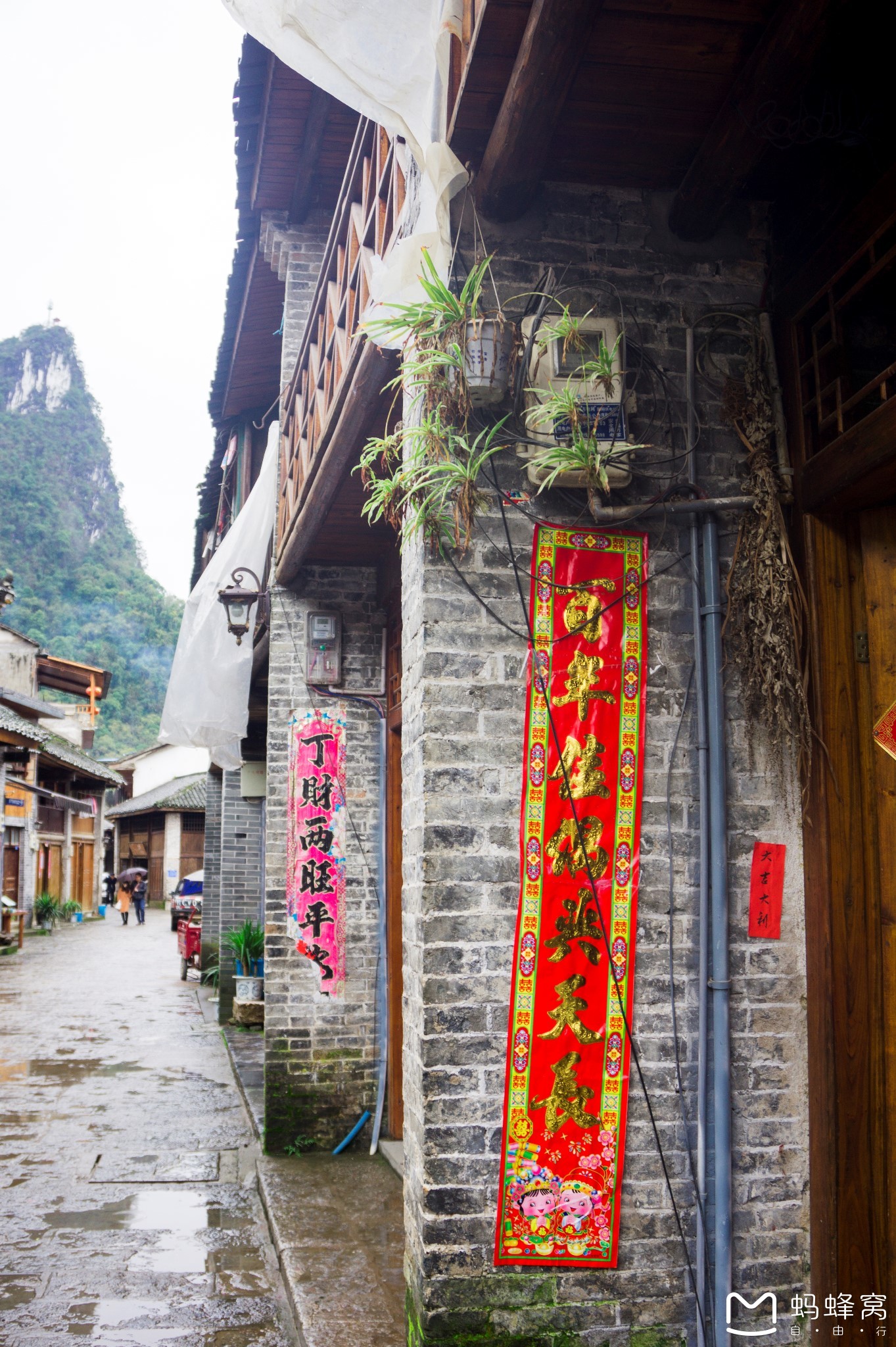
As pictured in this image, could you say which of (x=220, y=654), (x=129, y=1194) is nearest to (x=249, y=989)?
(x=220, y=654)

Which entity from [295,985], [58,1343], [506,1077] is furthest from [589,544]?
[295,985]

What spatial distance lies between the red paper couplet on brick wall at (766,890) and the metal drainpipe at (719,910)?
95 millimetres

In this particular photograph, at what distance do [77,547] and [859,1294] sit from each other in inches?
2926

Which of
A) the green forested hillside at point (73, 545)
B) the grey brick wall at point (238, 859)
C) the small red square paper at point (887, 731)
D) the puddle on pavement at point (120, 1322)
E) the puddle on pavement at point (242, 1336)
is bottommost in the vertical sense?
the puddle on pavement at point (242, 1336)

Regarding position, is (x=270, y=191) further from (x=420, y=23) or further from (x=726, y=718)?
(x=726, y=718)

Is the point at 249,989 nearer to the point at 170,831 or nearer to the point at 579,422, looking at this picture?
the point at 579,422

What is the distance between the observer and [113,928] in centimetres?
3197

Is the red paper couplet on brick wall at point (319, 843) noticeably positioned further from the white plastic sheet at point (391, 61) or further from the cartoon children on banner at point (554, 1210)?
the white plastic sheet at point (391, 61)

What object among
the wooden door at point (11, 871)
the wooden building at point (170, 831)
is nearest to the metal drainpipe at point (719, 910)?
the wooden door at point (11, 871)

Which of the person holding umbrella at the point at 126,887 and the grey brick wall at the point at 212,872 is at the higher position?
the grey brick wall at the point at 212,872

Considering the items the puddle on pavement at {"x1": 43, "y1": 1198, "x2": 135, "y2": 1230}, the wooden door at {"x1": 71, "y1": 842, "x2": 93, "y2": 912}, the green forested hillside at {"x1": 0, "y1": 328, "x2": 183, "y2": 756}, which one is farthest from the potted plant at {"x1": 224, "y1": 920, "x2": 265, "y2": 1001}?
the green forested hillside at {"x1": 0, "y1": 328, "x2": 183, "y2": 756}

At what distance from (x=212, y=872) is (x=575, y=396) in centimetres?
1281

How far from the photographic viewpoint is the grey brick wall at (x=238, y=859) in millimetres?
12016

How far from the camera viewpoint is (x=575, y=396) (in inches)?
133
